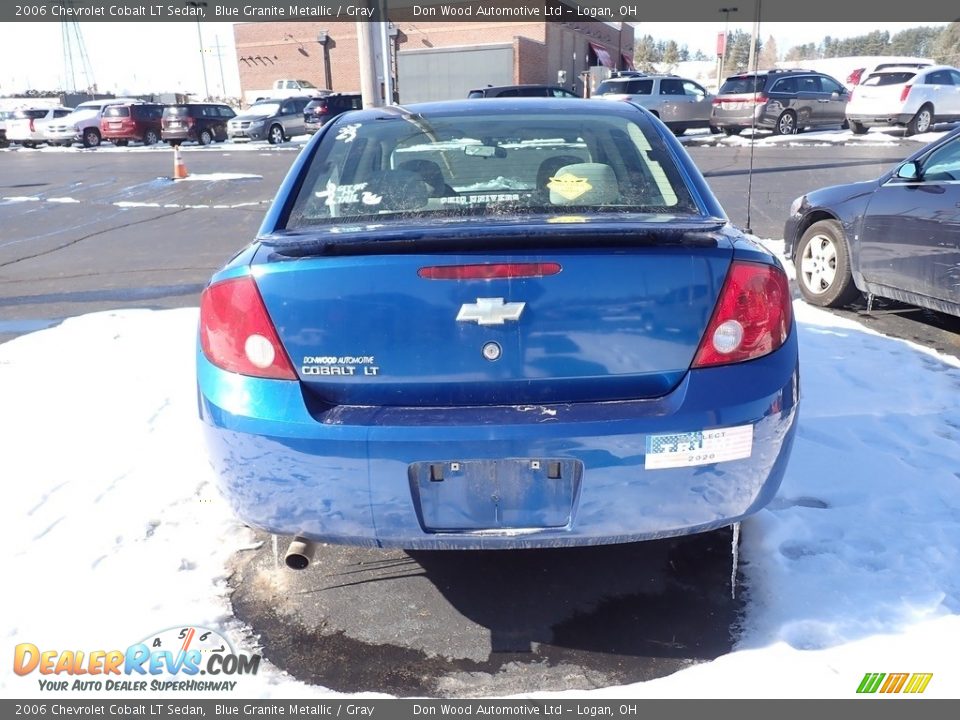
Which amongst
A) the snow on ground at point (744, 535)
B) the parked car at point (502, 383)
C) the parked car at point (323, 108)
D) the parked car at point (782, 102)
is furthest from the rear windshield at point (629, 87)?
the parked car at point (502, 383)

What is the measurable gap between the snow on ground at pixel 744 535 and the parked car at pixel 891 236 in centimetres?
64

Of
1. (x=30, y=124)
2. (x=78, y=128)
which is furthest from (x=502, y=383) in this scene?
(x=30, y=124)

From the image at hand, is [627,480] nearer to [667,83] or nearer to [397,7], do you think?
[667,83]

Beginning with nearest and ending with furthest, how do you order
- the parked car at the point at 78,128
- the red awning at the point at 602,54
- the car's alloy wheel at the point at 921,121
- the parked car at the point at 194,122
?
the car's alloy wheel at the point at 921,121, the parked car at the point at 194,122, the parked car at the point at 78,128, the red awning at the point at 602,54

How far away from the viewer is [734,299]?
7.41 ft

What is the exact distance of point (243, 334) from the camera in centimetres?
229

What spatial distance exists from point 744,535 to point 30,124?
35760 millimetres

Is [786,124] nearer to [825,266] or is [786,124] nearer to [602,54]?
[825,266]

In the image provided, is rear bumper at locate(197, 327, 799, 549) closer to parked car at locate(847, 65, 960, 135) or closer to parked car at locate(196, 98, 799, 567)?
parked car at locate(196, 98, 799, 567)

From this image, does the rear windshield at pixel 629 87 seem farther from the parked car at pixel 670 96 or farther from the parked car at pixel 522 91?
the parked car at pixel 522 91

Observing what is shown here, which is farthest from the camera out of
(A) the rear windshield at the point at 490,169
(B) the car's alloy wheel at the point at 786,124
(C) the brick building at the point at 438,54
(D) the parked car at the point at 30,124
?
(C) the brick building at the point at 438,54

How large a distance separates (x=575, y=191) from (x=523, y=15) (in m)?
49.1

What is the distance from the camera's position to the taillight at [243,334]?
2260 millimetres
